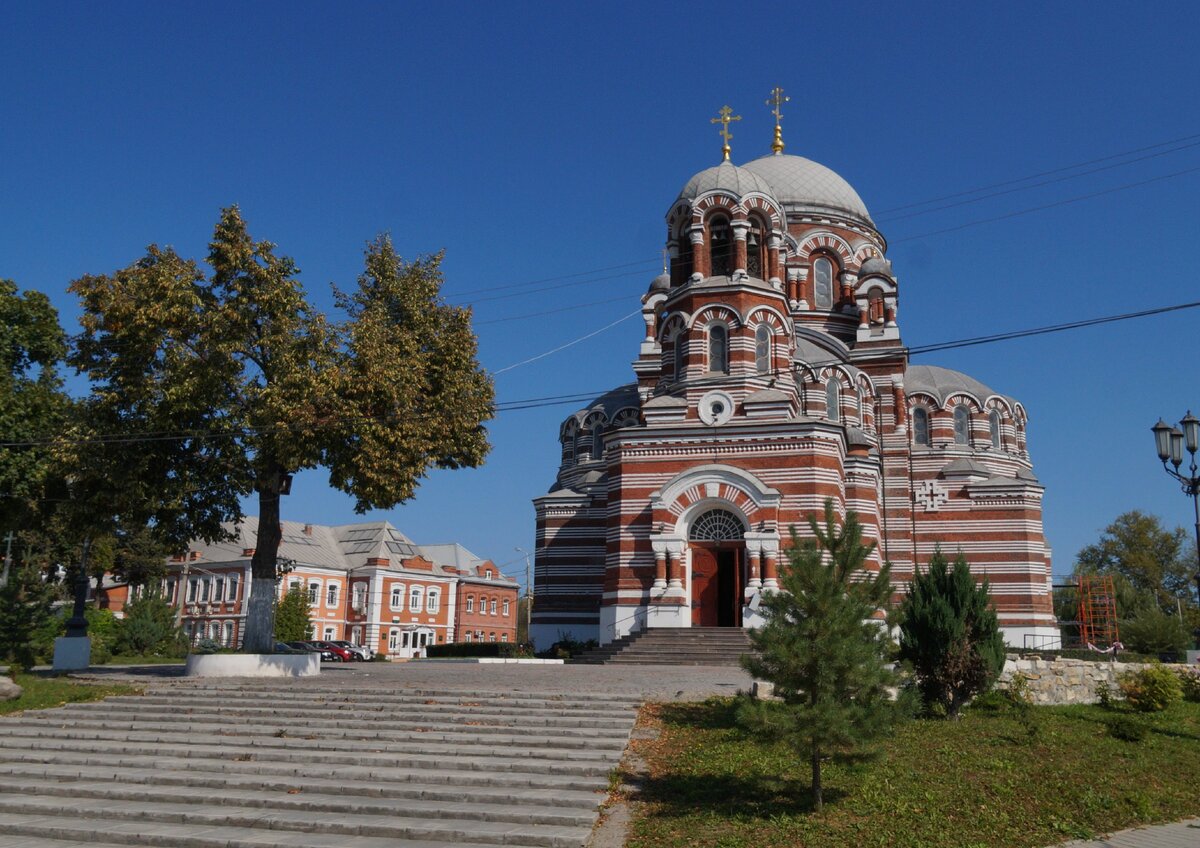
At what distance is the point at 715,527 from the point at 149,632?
2267cm

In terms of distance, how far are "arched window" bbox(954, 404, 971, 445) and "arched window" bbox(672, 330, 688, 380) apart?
44.6 feet

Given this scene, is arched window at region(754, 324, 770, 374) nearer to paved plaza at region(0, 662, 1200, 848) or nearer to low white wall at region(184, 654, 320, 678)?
paved plaza at region(0, 662, 1200, 848)

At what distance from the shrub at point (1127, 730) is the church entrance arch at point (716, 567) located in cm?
1372

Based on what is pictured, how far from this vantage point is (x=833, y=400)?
34844mm

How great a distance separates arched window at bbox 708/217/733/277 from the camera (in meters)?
32.9

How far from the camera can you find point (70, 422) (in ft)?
72.5

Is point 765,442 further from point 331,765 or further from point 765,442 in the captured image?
point 331,765

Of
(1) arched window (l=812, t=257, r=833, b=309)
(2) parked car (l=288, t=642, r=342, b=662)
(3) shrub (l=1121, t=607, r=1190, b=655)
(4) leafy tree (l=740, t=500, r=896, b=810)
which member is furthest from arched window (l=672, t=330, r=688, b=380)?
(4) leafy tree (l=740, t=500, r=896, b=810)

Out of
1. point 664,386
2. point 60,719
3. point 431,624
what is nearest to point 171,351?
point 60,719

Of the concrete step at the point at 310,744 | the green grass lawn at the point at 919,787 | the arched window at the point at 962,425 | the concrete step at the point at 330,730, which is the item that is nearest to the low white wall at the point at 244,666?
the concrete step at the point at 330,730

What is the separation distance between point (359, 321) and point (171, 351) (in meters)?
3.89

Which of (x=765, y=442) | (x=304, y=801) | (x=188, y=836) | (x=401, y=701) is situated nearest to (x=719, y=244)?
(x=765, y=442)

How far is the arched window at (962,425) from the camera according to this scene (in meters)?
39.6

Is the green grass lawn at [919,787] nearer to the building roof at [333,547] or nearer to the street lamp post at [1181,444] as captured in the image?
the street lamp post at [1181,444]
